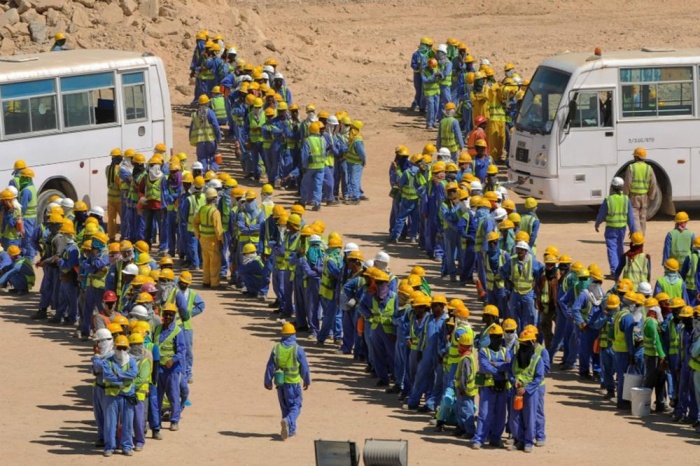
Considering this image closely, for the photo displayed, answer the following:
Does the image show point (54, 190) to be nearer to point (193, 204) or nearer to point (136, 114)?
point (136, 114)

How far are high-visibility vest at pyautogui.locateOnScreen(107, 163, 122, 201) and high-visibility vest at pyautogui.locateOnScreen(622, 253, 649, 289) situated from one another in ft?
30.2

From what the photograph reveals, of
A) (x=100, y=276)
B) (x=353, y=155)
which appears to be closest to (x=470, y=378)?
(x=100, y=276)

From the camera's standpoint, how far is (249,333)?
94.6ft

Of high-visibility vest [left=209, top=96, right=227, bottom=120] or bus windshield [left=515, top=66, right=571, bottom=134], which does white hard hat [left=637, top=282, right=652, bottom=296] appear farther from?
high-visibility vest [left=209, top=96, right=227, bottom=120]

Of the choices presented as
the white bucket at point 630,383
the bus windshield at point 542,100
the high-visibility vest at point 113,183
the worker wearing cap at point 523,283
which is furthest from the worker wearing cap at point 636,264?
the high-visibility vest at point 113,183

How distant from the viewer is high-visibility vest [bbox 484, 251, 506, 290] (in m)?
27.8

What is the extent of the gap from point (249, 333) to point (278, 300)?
102 cm

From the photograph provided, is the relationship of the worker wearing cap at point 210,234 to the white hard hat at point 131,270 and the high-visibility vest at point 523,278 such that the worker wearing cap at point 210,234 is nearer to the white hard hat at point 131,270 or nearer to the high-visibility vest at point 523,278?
the white hard hat at point 131,270

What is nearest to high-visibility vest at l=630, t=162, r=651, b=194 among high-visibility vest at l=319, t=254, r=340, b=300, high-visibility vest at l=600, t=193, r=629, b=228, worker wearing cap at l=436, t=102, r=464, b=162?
high-visibility vest at l=600, t=193, r=629, b=228

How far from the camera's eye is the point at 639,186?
1267 inches

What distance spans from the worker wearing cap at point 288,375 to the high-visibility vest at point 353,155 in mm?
12034

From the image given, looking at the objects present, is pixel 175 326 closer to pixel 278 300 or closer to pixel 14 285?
pixel 278 300

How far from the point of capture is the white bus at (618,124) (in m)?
34.4

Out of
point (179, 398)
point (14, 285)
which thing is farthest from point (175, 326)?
point (14, 285)
